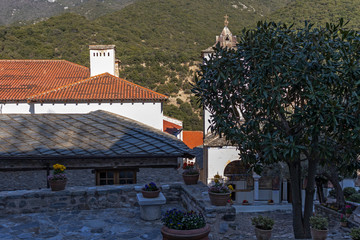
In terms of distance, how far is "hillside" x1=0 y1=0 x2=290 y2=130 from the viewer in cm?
5225

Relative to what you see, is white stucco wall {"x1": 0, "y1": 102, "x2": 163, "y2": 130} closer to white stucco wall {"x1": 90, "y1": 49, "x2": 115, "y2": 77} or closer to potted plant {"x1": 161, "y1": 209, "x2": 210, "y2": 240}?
white stucco wall {"x1": 90, "y1": 49, "x2": 115, "y2": 77}

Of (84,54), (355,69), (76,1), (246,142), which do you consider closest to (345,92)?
(355,69)

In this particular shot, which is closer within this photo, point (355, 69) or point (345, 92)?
point (355, 69)

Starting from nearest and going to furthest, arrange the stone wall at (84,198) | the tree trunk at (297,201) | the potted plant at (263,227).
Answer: the potted plant at (263,227)
the tree trunk at (297,201)
the stone wall at (84,198)

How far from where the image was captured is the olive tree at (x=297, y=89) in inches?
257

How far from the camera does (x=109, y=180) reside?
40.6 ft

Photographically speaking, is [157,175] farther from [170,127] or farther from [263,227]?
[170,127]

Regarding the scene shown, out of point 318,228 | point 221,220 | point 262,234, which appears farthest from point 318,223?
point 221,220

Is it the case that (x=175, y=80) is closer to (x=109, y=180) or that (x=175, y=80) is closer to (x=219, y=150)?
(x=219, y=150)

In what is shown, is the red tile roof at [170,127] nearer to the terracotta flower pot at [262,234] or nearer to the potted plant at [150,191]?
the potted plant at [150,191]

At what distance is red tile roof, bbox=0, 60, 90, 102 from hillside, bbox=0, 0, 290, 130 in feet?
62.1

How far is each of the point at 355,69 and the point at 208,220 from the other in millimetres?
4681

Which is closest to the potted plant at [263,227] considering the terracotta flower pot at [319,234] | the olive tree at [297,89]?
the terracotta flower pot at [319,234]

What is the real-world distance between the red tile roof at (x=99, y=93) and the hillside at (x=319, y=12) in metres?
39.3
